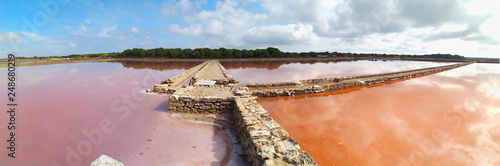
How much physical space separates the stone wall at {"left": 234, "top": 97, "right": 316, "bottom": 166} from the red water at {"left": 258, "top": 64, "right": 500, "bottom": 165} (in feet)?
3.02

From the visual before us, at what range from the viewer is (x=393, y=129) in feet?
17.1

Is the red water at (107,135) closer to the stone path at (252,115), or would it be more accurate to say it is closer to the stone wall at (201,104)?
the stone wall at (201,104)

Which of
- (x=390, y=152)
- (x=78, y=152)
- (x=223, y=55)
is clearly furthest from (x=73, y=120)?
(x=223, y=55)

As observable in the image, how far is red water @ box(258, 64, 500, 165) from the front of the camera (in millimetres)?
3967

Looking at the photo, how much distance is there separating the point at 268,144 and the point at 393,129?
4.00 m

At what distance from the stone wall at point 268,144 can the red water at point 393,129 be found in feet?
3.02

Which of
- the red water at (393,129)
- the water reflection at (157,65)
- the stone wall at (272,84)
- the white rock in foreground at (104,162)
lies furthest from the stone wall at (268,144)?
the water reflection at (157,65)

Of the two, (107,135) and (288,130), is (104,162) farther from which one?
(288,130)

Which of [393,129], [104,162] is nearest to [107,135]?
[104,162]

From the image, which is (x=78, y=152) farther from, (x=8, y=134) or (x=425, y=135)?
(x=425, y=135)

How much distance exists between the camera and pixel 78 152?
12.8 feet

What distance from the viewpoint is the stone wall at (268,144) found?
294 centimetres

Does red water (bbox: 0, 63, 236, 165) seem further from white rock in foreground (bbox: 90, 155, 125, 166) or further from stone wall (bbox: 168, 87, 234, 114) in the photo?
white rock in foreground (bbox: 90, 155, 125, 166)

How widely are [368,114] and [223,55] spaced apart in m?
45.9
